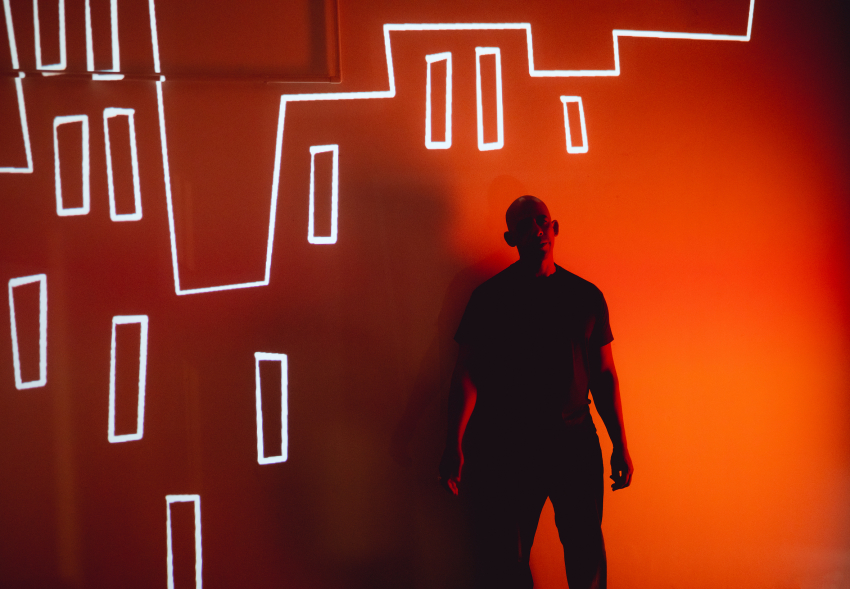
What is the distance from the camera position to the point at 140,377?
A: 6.25ft

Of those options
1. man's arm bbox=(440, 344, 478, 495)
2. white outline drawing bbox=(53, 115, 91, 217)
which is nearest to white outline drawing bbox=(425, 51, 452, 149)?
man's arm bbox=(440, 344, 478, 495)

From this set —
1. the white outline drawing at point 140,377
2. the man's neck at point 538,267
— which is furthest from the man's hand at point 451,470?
the white outline drawing at point 140,377

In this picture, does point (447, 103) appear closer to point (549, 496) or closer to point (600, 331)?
point (600, 331)

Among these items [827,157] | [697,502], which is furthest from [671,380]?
[827,157]

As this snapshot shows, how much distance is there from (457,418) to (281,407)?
0.71 metres

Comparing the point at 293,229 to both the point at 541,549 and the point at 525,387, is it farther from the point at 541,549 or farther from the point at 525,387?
the point at 541,549

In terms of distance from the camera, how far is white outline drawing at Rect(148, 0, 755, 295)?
1911 millimetres

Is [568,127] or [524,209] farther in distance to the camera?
[568,127]

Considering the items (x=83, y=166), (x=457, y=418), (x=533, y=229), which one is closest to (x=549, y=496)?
(x=457, y=418)

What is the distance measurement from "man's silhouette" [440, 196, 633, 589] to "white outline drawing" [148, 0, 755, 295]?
0.76 metres

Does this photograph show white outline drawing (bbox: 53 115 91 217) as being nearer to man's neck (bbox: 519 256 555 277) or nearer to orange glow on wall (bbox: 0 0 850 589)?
orange glow on wall (bbox: 0 0 850 589)

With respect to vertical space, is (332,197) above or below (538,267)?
above

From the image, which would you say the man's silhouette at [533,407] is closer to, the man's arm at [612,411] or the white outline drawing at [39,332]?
the man's arm at [612,411]

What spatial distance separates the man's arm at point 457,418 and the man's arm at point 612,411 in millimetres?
428
